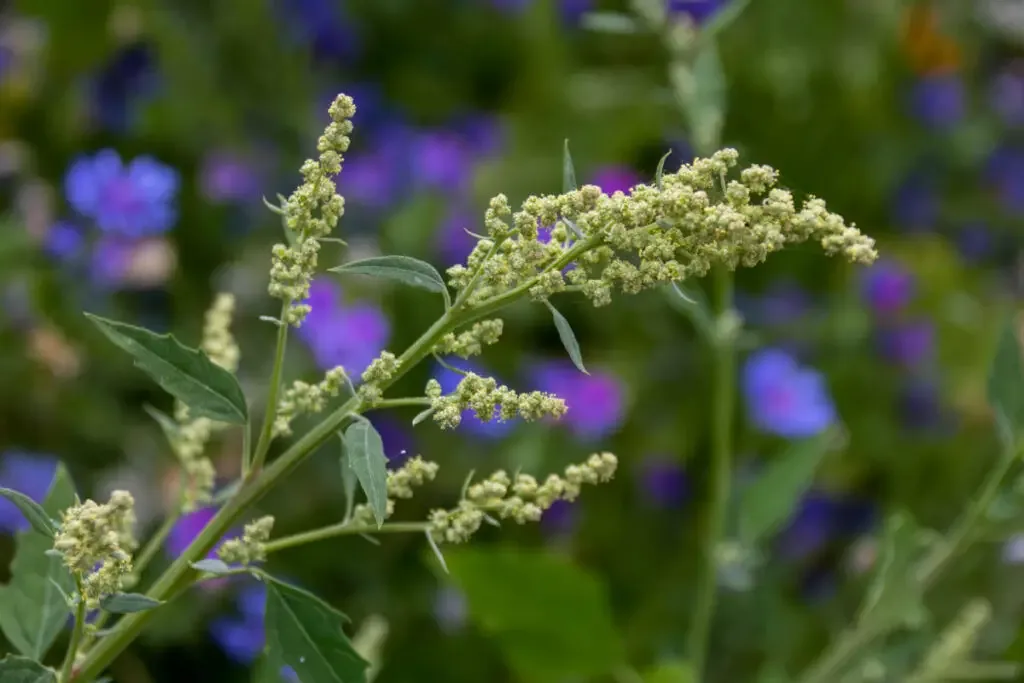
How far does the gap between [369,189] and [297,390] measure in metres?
1.11

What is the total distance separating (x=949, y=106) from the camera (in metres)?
1.95

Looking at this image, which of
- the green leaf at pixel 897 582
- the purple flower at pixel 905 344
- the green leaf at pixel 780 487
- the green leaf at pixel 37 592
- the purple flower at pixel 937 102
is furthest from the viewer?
the purple flower at pixel 937 102

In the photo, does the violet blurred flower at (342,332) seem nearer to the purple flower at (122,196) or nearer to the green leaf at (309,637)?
the purple flower at (122,196)

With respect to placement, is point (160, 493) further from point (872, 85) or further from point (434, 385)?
point (872, 85)

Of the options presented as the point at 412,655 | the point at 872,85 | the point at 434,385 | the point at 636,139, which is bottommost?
the point at 412,655

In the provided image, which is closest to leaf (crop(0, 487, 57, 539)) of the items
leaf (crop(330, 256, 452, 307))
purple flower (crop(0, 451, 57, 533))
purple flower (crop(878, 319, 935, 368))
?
leaf (crop(330, 256, 452, 307))

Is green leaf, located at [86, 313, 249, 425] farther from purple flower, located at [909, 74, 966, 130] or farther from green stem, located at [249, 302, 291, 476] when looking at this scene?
purple flower, located at [909, 74, 966, 130]

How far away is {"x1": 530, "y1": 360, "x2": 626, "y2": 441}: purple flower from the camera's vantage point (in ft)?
3.99

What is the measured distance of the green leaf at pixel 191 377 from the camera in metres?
0.37

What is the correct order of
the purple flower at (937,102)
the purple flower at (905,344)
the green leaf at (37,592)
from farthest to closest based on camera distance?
the purple flower at (937,102) < the purple flower at (905,344) < the green leaf at (37,592)

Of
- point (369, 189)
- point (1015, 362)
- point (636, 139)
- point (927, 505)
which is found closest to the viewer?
point (1015, 362)

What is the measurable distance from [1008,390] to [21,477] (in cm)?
82

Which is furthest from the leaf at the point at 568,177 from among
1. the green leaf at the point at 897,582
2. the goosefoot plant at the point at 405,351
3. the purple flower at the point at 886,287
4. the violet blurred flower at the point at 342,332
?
the purple flower at the point at 886,287

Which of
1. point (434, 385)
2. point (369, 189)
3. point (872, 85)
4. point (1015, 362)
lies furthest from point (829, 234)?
point (872, 85)
